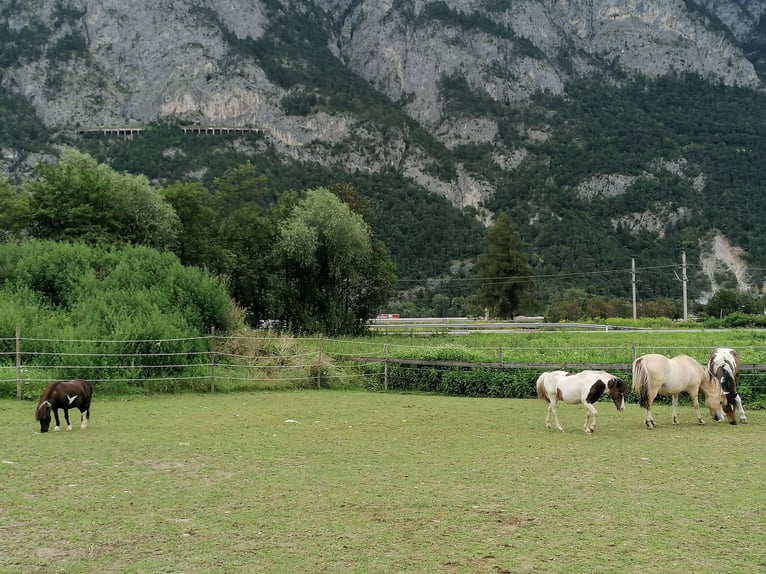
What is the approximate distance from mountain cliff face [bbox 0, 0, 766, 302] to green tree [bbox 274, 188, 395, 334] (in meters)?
88.2

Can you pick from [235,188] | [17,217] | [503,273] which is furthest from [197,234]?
[503,273]

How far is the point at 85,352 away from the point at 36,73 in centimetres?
13346

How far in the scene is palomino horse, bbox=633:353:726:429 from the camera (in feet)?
37.8

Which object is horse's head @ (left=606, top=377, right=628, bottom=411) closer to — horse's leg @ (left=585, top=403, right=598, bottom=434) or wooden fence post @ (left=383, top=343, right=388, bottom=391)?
horse's leg @ (left=585, top=403, right=598, bottom=434)

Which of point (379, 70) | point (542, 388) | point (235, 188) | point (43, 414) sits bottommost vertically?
point (43, 414)

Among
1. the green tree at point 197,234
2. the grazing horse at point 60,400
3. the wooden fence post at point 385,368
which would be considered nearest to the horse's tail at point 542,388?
the grazing horse at point 60,400

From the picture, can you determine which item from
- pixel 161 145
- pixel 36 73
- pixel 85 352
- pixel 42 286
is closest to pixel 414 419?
pixel 85 352

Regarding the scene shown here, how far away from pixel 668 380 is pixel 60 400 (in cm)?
Result: 1109

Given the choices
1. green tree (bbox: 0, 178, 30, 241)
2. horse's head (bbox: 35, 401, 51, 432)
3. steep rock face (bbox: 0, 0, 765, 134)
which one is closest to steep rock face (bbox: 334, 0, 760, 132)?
steep rock face (bbox: 0, 0, 765, 134)

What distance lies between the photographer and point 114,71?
13788 centimetres

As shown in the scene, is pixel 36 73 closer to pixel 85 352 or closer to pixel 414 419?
pixel 85 352

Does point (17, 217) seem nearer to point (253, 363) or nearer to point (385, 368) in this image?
point (253, 363)

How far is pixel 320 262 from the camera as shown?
3944 cm

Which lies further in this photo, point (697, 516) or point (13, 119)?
point (13, 119)
